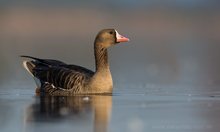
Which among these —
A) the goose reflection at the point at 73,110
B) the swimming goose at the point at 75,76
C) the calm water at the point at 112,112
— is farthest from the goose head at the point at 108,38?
the goose reflection at the point at 73,110

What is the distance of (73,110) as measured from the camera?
489 inches

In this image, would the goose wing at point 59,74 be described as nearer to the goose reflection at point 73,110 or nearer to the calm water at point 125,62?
the calm water at point 125,62

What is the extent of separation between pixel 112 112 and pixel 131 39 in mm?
13572

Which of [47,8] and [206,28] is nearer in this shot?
[206,28]

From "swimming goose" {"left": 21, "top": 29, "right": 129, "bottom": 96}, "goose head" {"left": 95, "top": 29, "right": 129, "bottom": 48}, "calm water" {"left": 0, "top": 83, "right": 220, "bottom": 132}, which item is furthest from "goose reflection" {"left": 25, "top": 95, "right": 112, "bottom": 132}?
"goose head" {"left": 95, "top": 29, "right": 129, "bottom": 48}

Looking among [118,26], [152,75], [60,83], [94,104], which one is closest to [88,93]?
[60,83]

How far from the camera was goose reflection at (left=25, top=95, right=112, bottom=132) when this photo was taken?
11.4 m

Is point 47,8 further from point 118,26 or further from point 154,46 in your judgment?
point 154,46

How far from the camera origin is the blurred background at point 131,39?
18.0 m

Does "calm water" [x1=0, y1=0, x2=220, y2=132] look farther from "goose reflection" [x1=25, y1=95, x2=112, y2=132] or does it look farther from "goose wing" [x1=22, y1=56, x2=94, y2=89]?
"goose wing" [x1=22, y1=56, x2=94, y2=89]

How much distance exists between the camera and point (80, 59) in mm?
20922

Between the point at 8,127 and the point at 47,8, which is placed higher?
the point at 47,8

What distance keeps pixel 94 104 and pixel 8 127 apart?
101 inches

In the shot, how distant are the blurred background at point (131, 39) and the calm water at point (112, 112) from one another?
5.59 feet
